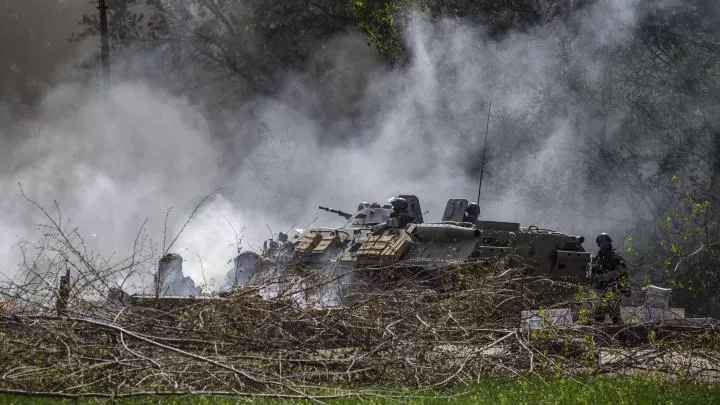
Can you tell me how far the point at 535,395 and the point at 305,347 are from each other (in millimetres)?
2227

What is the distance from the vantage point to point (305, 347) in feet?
37.7

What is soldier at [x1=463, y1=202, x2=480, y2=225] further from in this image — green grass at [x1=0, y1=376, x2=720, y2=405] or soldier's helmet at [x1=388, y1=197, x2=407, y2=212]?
green grass at [x1=0, y1=376, x2=720, y2=405]

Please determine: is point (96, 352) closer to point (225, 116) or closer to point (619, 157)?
point (619, 157)

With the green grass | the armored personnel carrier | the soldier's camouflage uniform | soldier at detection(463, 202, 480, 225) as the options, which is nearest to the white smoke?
the armored personnel carrier

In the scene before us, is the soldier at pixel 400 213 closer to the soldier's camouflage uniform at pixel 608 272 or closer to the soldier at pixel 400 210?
the soldier at pixel 400 210

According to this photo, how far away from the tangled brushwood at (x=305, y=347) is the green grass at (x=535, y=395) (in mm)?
136

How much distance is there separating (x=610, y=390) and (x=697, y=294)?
554 inches

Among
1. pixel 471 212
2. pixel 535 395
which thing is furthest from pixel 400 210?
pixel 535 395

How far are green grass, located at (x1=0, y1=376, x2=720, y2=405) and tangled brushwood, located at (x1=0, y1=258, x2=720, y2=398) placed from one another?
0.14 metres

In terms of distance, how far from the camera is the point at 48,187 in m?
31.5

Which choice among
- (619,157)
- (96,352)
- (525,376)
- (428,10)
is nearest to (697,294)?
(619,157)

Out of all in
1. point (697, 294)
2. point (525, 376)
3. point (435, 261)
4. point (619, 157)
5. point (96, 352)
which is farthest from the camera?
point (619, 157)

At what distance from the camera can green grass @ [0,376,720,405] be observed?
966 cm

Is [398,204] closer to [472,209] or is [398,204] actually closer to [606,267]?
[472,209]
